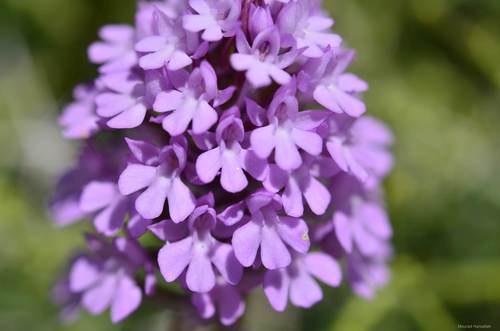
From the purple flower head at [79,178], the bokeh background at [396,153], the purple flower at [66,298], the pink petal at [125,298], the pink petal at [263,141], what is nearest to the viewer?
the pink petal at [263,141]

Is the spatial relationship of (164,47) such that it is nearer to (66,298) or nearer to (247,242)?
(247,242)

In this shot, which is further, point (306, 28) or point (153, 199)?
point (306, 28)

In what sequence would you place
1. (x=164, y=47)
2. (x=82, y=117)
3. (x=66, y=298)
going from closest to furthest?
(x=164, y=47), (x=82, y=117), (x=66, y=298)

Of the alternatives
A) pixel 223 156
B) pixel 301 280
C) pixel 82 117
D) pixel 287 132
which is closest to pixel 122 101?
pixel 82 117

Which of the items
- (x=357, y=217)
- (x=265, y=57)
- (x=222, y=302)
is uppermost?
(x=265, y=57)

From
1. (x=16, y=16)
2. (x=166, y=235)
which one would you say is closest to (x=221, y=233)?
(x=166, y=235)

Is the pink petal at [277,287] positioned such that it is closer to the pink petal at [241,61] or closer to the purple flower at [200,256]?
the purple flower at [200,256]

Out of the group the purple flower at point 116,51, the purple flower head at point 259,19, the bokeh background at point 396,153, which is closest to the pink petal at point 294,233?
the purple flower head at point 259,19
